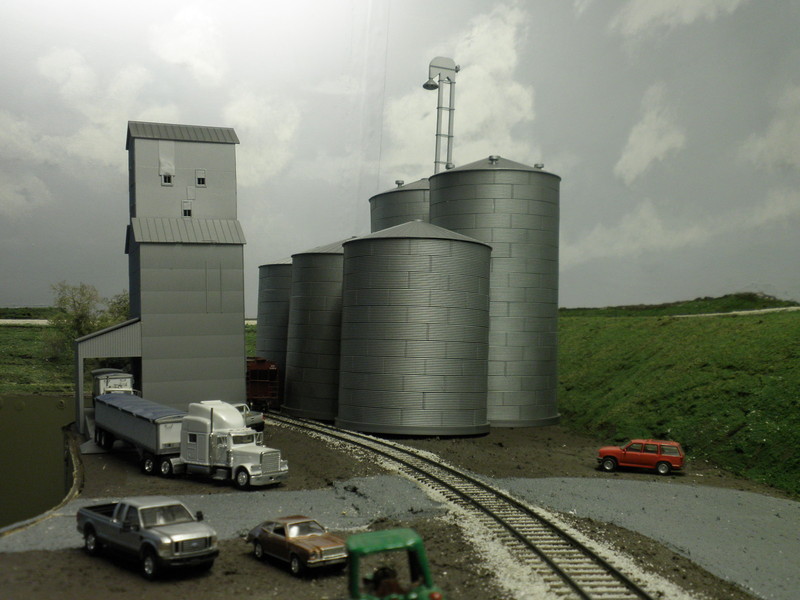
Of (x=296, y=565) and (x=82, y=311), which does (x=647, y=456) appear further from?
(x=82, y=311)

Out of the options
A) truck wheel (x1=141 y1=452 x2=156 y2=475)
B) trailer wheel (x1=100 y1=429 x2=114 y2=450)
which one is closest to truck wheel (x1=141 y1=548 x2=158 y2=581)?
truck wheel (x1=141 y1=452 x2=156 y2=475)

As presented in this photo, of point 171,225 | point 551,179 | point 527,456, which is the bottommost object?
point 527,456

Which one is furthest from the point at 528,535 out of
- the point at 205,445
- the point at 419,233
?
the point at 419,233

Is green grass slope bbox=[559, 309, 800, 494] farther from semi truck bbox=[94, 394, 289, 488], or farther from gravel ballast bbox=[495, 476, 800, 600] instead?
semi truck bbox=[94, 394, 289, 488]

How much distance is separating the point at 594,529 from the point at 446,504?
5.07 meters

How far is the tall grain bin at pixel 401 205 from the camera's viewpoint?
2247 inches

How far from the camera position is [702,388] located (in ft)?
141

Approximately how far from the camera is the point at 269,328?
216 ft

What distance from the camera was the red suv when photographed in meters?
33.0

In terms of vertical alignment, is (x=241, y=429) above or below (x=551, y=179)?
below

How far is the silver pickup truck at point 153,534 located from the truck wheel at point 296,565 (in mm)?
1807

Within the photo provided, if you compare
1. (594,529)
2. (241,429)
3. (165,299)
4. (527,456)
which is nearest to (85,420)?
(165,299)

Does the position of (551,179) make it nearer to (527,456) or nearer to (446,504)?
(527,456)

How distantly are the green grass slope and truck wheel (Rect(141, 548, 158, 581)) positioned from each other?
2523cm
